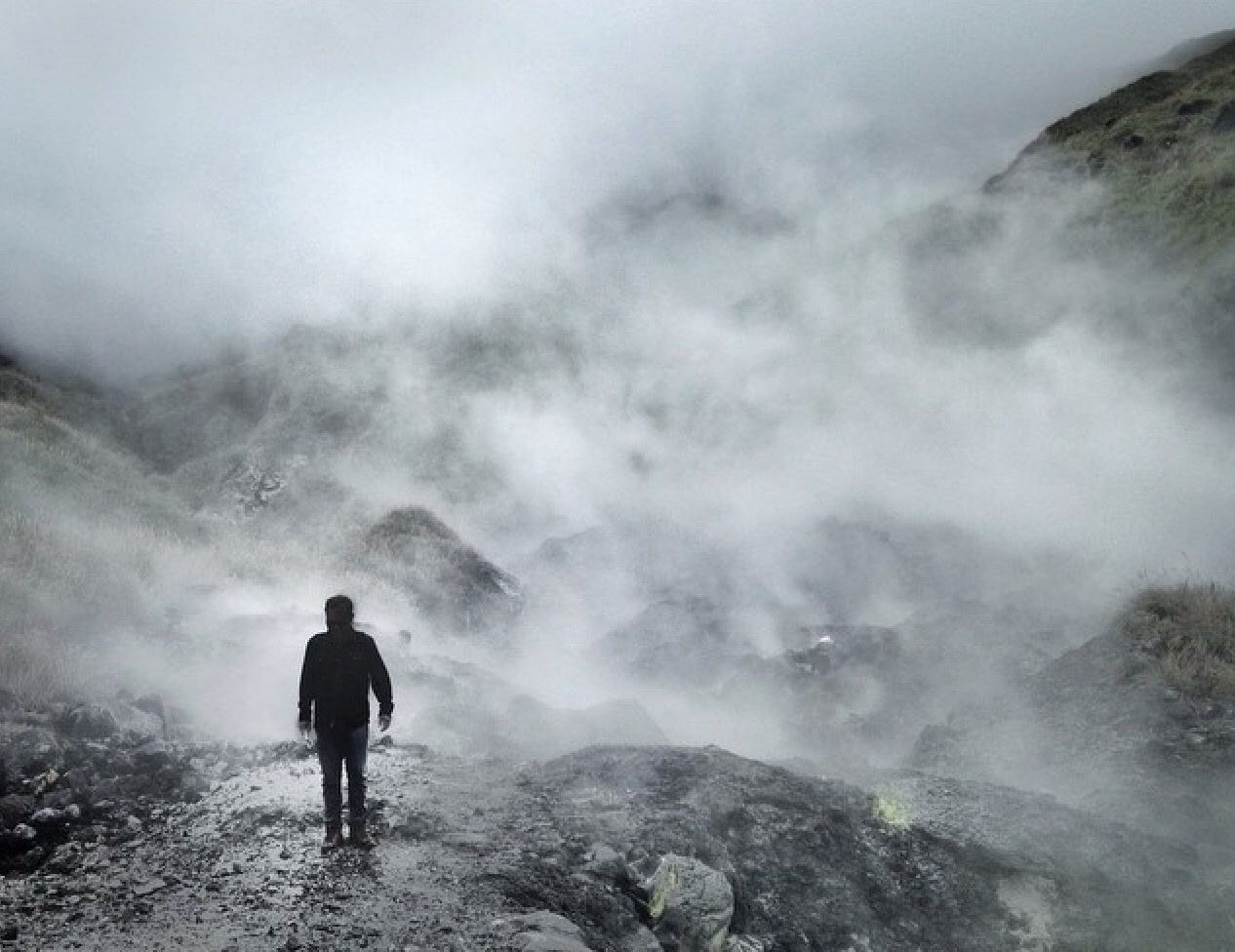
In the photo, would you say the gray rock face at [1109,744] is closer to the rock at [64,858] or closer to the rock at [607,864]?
the rock at [607,864]

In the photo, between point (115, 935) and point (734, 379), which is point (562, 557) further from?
point (115, 935)

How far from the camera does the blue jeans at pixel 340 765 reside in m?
4.87

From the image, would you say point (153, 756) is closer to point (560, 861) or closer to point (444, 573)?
point (560, 861)

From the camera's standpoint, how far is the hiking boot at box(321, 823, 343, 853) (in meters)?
4.91

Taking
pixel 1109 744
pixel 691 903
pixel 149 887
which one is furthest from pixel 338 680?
pixel 1109 744

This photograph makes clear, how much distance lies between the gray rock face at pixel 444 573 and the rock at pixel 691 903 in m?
12.2

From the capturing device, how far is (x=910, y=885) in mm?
5645

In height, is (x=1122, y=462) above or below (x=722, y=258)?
below

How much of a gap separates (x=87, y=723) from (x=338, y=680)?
281cm

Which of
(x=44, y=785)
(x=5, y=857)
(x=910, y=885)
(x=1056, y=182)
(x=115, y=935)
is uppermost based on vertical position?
(x=1056, y=182)

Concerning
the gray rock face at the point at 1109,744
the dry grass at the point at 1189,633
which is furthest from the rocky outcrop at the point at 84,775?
the dry grass at the point at 1189,633

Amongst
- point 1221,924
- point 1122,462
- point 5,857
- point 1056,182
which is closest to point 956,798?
point 1221,924

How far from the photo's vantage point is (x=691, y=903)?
190 inches

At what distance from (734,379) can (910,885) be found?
24.3 m
